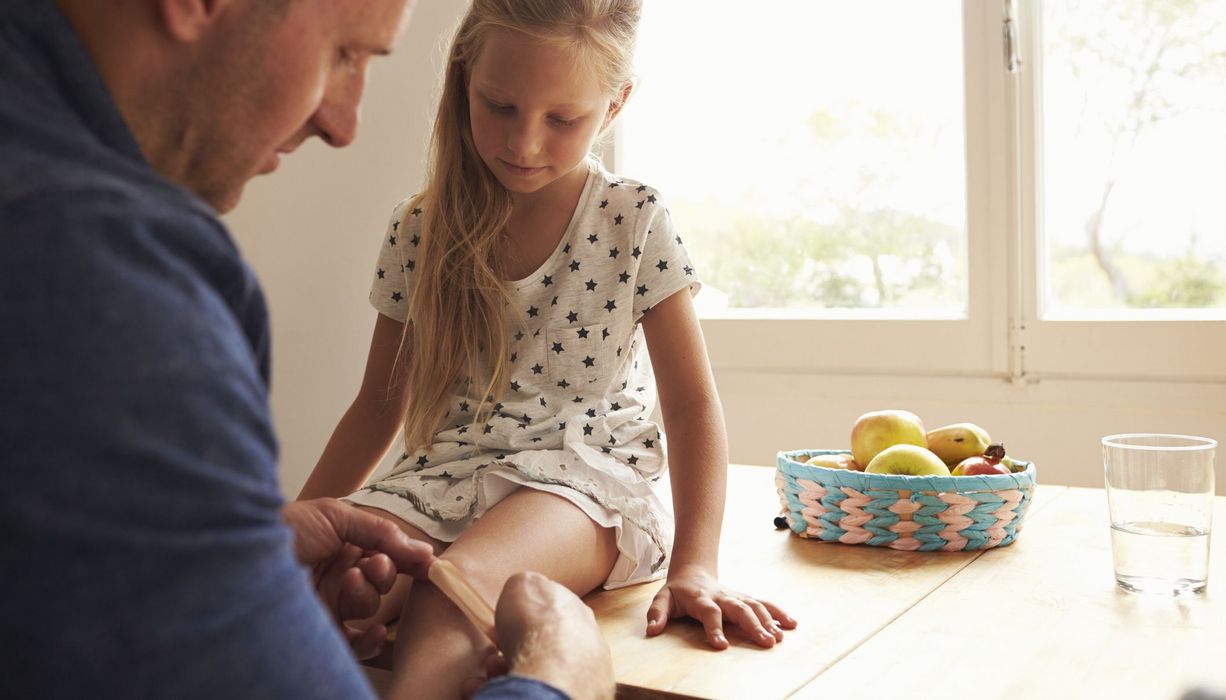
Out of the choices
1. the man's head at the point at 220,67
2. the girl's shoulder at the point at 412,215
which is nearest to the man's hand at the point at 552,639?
the man's head at the point at 220,67

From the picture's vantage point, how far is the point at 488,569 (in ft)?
3.49

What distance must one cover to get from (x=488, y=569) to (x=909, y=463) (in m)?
0.51

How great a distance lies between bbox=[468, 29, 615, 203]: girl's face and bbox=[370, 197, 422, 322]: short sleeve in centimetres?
20

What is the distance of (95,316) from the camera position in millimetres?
447

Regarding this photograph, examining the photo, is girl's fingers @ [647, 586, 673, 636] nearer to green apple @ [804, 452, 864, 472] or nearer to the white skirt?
the white skirt

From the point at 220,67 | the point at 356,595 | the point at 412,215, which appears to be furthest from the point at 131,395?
the point at 412,215

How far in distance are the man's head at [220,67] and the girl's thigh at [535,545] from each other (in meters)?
0.52

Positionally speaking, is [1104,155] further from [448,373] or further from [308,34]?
[308,34]

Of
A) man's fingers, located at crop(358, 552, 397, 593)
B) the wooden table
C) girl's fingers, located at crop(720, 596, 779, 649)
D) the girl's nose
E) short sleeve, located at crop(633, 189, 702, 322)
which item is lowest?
the wooden table

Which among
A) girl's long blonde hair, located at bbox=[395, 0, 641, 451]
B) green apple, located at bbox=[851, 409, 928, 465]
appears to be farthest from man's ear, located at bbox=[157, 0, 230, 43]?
green apple, located at bbox=[851, 409, 928, 465]

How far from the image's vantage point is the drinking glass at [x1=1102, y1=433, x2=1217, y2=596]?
1065mm

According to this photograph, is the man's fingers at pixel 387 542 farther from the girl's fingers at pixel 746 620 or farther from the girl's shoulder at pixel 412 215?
the girl's shoulder at pixel 412 215

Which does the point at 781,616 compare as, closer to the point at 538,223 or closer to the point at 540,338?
the point at 540,338

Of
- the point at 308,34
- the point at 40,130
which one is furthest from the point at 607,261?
the point at 40,130
